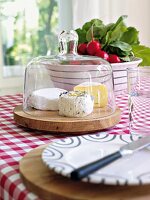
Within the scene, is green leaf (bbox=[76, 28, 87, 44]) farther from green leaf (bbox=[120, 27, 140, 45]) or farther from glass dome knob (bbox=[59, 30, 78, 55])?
glass dome knob (bbox=[59, 30, 78, 55])

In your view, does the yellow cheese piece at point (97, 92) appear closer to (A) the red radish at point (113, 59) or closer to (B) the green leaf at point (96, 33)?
(A) the red radish at point (113, 59)

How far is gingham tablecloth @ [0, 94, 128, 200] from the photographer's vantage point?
708 mm

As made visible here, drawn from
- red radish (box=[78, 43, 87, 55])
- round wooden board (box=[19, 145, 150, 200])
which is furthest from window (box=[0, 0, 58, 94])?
round wooden board (box=[19, 145, 150, 200])

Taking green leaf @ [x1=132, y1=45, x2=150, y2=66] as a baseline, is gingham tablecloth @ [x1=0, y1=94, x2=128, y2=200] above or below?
below

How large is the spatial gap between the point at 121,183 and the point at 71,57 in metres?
0.66

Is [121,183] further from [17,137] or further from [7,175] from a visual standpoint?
[17,137]

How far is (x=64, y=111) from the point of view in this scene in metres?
1.02

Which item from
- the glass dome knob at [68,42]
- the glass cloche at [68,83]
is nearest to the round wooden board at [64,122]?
the glass cloche at [68,83]

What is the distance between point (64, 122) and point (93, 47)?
41 cm

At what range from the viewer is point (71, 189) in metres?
0.64

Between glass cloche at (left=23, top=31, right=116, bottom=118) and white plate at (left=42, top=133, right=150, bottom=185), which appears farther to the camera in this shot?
glass cloche at (left=23, top=31, right=116, bottom=118)

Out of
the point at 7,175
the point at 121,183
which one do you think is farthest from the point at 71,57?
the point at 121,183

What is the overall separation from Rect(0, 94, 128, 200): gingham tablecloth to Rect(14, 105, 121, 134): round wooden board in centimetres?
2

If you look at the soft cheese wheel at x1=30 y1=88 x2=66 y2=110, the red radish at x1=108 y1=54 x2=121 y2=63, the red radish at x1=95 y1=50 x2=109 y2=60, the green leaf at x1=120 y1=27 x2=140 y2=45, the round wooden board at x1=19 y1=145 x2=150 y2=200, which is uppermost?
the green leaf at x1=120 y1=27 x2=140 y2=45
